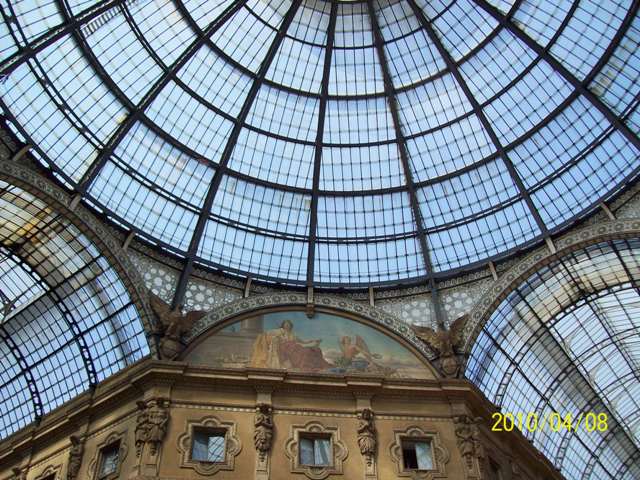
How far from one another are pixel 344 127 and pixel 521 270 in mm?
11782

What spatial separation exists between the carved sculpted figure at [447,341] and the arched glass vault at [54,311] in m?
13.3

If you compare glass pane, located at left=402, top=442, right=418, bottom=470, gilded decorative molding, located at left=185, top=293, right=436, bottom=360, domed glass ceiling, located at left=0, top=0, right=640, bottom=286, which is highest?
domed glass ceiling, located at left=0, top=0, right=640, bottom=286

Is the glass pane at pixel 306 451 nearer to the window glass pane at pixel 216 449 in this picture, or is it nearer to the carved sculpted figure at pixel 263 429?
the carved sculpted figure at pixel 263 429

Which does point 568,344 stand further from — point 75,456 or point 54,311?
point 54,311

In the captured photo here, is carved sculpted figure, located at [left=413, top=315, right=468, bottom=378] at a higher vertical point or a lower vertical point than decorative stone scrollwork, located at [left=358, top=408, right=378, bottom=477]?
higher

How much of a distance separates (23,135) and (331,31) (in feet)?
52.1

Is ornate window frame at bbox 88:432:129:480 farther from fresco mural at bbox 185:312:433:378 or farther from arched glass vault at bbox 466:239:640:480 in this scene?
arched glass vault at bbox 466:239:640:480

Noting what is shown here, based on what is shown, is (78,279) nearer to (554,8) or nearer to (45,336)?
(45,336)

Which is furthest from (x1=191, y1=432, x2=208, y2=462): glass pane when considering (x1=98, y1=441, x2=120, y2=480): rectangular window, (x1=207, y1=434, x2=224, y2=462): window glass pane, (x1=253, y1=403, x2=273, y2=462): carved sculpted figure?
(x1=98, y1=441, x2=120, y2=480): rectangular window

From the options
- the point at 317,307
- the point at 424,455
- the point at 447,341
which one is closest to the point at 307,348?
the point at 317,307

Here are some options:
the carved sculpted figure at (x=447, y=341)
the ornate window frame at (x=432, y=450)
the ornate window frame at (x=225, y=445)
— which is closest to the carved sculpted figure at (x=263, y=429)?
the ornate window frame at (x=225, y=445)

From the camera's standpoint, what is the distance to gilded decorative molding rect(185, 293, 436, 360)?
1262 inches

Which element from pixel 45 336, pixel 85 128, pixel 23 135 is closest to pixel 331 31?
pixel 85 128

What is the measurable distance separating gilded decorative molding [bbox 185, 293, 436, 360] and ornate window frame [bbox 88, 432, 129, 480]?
5927mm
